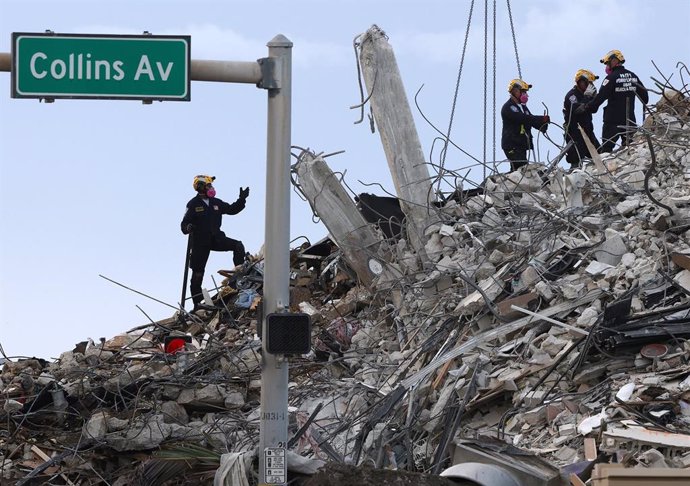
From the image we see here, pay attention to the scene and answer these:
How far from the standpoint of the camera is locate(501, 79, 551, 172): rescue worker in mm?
20156

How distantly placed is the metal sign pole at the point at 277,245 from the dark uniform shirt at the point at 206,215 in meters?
9.47

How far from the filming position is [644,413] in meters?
11.4

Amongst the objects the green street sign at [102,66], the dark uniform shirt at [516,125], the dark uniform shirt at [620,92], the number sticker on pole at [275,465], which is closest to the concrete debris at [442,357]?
the dark uniform shirt at [620,92]

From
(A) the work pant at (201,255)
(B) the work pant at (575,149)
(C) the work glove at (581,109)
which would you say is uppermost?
(C) the work glove at (581,109)

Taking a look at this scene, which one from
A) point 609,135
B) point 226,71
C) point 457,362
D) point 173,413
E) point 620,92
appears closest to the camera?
point 226,71

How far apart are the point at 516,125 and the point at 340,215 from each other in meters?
4.17

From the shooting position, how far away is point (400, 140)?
1761 cm

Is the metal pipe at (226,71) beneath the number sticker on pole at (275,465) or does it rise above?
above

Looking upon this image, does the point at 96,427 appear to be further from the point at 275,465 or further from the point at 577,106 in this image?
the point at 577,106

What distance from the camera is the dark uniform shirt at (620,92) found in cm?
2011

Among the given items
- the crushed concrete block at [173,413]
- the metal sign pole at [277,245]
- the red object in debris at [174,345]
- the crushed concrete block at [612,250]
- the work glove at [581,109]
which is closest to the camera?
the metal sign pole at [277,245]

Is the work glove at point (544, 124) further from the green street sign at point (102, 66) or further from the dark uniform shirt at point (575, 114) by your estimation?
the green street sign at point (102, 66)

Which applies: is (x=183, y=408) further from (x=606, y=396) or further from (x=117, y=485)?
(x=606, y=396)

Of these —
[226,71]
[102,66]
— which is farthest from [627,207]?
[102,66]
